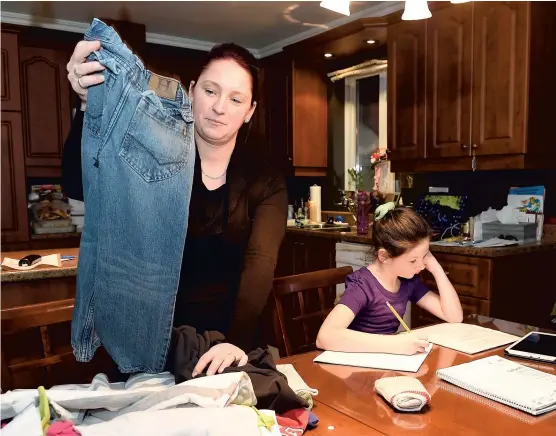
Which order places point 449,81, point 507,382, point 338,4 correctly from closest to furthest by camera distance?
1. point 507,382
2. point 338,4
3. point 449,81

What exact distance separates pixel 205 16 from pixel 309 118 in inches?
46.9

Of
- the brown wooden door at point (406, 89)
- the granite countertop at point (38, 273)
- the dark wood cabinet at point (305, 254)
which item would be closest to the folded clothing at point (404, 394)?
the granite countertop at point (38, 273)

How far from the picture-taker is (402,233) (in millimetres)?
1636

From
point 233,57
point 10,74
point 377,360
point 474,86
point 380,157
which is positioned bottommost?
point 377,360

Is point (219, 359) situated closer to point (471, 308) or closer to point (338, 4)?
point (338, 4)

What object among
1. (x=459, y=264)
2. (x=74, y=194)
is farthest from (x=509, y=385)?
(x=459, y=264)

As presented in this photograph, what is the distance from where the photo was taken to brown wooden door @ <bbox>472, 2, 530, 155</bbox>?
2.58 m

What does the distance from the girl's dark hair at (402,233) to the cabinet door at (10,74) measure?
312 cm

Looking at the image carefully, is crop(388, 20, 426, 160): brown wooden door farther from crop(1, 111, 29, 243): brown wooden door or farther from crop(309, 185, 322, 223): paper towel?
crop(1, 111, 29, 243): brown wooden door

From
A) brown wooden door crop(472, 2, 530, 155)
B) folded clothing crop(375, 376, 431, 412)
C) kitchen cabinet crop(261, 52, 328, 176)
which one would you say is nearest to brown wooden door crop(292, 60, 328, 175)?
kitchen cabinet crop(261, 52, 328, 176)

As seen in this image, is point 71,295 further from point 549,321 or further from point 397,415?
point 549,321

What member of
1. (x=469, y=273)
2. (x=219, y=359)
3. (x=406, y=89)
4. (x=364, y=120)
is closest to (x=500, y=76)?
(x=406, y=89)

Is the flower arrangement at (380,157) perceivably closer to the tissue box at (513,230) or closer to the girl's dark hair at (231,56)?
the tissue box at (513,230)

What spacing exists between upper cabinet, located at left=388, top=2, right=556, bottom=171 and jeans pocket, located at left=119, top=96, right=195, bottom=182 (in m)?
2.26
